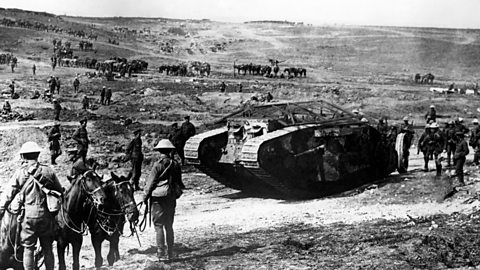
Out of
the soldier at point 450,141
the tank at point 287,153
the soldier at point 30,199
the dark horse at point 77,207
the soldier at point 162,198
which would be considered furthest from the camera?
the soldier at point 450,141

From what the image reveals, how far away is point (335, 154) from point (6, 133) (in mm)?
12973

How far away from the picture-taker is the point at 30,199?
25.6ft

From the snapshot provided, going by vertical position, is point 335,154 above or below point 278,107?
below

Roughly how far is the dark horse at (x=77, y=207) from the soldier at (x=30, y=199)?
0.54 meters

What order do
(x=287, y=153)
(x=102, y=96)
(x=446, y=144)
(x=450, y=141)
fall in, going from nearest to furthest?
(x=287, y=153) < (x=450, y=141) < (x=446, y=144) < (x=102, y=96)

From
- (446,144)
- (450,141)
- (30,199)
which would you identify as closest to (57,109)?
(446,144)

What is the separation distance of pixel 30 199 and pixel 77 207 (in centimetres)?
84

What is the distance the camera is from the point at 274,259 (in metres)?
9.32

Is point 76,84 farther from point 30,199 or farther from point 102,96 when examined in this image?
point 30,199

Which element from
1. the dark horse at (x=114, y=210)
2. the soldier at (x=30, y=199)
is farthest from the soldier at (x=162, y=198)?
the soldier at (x=30, y=199)

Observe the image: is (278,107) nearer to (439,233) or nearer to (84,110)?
(439,233)

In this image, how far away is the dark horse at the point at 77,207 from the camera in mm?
8477

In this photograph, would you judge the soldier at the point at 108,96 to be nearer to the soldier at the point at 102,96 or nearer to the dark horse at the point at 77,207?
the soldier at the point at 102,96

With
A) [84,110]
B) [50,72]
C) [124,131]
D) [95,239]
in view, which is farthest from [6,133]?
[50,72]
